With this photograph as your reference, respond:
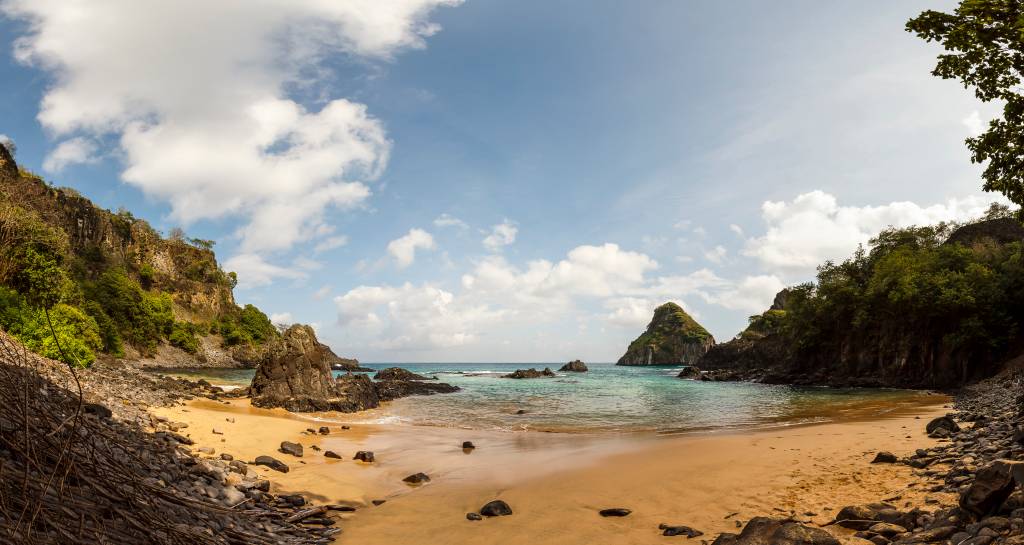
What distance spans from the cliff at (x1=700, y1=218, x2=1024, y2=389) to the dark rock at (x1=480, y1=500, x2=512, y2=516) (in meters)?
48.8

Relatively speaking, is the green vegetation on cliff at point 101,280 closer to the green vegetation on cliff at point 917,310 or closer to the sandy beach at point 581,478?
the sandy beach at point 581,478

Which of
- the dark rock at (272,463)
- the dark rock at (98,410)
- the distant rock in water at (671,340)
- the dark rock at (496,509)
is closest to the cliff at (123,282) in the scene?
the dark rock at (98,410)

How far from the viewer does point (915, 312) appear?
46.0 m

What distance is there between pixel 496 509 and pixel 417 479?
3.46 metres

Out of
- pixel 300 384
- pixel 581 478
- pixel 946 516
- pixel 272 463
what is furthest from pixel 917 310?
pixel 272 463

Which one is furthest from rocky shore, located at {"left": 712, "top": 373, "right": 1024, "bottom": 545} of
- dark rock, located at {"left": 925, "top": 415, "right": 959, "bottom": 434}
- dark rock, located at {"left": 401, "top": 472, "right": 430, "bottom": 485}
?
dark rock, located at {"left": 401, "top": 472, "right": 430, "bottom": 485}

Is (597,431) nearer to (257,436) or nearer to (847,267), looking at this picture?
(257,436)

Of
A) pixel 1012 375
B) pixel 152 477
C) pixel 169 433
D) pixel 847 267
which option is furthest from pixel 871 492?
pixel 847 267

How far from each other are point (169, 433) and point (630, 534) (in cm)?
1145

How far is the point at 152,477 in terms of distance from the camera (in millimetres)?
7176

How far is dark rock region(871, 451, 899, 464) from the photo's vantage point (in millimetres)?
10781

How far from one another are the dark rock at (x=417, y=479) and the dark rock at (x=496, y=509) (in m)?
3.11

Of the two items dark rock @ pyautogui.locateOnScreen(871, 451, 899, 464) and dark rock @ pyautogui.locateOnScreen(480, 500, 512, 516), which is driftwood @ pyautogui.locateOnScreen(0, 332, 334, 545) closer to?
dark rock @ pyautogui.locateOnScreen(480, 500, 512, 516)

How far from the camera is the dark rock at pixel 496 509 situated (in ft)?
29.3
